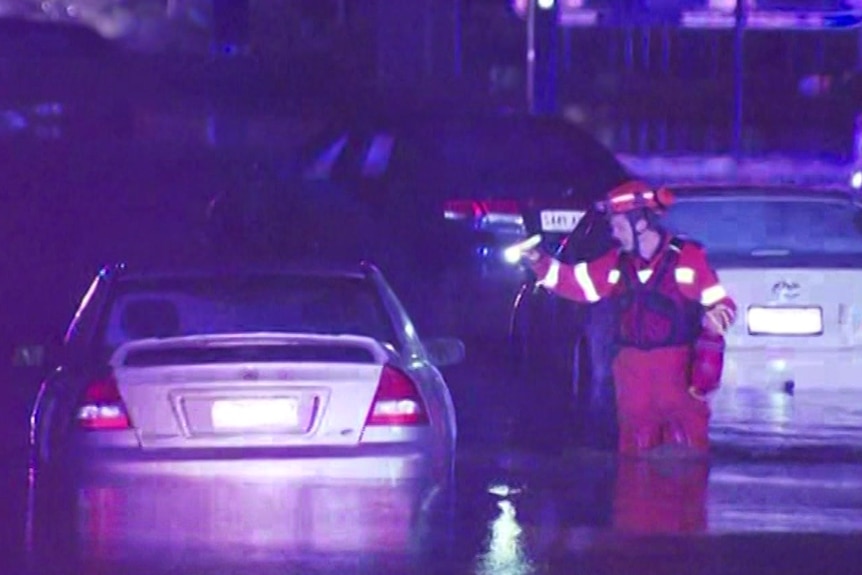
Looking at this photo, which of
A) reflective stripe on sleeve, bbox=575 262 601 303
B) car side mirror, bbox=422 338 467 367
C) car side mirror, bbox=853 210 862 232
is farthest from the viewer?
car side mirror, bbox=853 210 862 232

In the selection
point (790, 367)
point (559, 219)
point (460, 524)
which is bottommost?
point (460, 524)

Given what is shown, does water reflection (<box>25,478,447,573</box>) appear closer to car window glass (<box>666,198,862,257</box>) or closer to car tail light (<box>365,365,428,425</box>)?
car tail light (<box>365,365,428,425</box>)

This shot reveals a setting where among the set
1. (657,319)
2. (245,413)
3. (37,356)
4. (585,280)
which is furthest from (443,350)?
(37,356)

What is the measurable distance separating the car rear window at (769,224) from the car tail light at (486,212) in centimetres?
415

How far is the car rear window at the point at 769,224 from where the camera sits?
47.8 feet

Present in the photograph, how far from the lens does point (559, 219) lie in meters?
18.9

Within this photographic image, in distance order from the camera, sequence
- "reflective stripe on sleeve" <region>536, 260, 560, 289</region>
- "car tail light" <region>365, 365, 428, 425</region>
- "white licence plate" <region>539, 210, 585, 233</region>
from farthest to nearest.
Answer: "white licence plate" <region>539, 210, 585, 233</region>, "reflective stripe on sleeve" <region>536, 260, 560, 289</region>, "car tail light" <region>365, 365, 428, 425</region>

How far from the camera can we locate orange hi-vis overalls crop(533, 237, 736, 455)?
12.2 metres

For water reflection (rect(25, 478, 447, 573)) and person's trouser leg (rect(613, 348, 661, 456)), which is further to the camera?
person's trouser leg (rect(613, 348, 661, 456))

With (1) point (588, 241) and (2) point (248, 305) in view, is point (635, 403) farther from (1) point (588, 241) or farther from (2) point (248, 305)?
(1) point (588, 241)

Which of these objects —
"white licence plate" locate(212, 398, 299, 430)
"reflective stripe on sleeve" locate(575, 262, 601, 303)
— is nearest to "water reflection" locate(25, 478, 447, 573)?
"white licence plate" locate(212, 398, 299, 430)

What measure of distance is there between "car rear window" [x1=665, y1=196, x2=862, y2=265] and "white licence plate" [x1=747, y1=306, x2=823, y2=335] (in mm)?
482

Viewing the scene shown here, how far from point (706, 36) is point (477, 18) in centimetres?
348

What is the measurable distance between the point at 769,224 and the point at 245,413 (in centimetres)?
527
